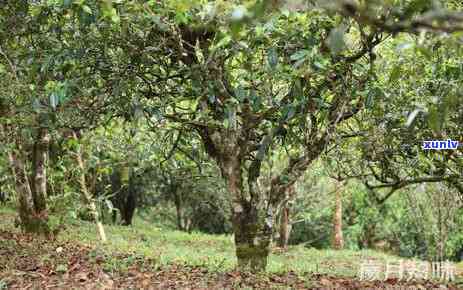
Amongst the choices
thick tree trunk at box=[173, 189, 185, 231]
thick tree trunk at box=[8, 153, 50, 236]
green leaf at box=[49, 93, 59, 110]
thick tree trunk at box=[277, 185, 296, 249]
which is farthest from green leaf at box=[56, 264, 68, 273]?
thick tree trunk at box=[173, 189, 185, 231]

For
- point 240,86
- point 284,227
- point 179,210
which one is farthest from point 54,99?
point 179,210

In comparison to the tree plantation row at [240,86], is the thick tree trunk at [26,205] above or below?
below

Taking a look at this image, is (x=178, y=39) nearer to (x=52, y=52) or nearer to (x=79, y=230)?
(x=52, y=52)

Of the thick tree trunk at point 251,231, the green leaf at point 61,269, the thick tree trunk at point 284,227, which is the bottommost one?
the green leaf at point 61,269

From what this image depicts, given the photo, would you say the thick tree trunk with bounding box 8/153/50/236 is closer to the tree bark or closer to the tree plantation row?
the tree plantation row

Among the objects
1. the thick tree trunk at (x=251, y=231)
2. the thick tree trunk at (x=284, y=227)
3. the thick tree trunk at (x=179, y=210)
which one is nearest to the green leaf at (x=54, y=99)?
the thick tree trunk at (x=251, y=231)

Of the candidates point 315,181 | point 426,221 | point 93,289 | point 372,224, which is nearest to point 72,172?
point 93,289

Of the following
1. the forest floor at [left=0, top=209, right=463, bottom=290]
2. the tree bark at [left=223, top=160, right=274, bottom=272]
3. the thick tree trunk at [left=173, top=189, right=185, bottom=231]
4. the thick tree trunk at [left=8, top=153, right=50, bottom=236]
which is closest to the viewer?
the forest floor at [left=0, top=209, right=463, bottom=290]

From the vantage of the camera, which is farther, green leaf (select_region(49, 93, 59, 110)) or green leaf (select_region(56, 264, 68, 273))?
green leaf (select_region(56, 264, 68, 273))

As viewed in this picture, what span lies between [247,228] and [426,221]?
44.1 feet

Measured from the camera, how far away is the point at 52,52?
5.37 m

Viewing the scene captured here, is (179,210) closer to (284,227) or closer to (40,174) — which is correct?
(284,227)

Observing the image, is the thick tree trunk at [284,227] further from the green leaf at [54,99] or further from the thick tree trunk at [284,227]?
the green leaf at [54,99]

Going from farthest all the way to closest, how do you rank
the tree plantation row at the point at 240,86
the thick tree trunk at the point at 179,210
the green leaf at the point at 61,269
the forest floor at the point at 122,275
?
1. the thick tree trunk at the point at 179,210
2. the green leaf at the point at 61,269
3. the forest floor at the point at 122,275
4. the tree plantation row at the point at 240,86
